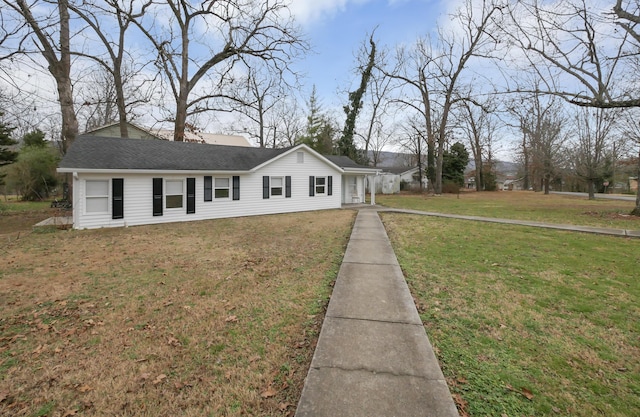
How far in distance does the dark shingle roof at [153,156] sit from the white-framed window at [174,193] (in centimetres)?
76

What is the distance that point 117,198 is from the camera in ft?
37.4

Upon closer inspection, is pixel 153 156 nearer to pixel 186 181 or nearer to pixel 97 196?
pixel 186 181

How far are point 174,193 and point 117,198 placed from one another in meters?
2.13

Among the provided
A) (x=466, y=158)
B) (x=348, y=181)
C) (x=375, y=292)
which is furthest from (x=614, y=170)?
(x=375, y=292)

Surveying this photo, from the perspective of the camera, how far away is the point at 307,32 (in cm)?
1769

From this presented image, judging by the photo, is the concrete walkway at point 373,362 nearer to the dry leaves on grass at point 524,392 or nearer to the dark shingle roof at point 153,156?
the dry leaves on grass at point 524,392

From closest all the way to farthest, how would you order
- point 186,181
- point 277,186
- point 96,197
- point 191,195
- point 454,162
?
point 96,197 < point 186,181 < point 191,195 < point 277,186 < point 454,162

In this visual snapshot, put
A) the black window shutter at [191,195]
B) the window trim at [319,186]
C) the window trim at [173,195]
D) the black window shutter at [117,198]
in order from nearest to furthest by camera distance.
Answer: the black window shutter at [117,198]
the window trim at [173,195]
the black window shutter at [191,195]
the window trim at [319,186]

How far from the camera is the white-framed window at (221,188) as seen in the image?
555 inches

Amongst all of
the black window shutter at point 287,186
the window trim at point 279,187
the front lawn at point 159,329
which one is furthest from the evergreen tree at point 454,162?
the front lawn at point 159,329

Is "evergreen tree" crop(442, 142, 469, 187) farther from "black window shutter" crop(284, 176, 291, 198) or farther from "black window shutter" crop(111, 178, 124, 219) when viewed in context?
"black window shutter" crop(111, 178, 124, 219)

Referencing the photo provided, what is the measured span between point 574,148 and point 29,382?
4200cm

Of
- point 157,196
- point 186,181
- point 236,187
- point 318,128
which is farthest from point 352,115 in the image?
point 157,196

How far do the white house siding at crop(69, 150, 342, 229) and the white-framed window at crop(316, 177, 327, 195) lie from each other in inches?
10.6
